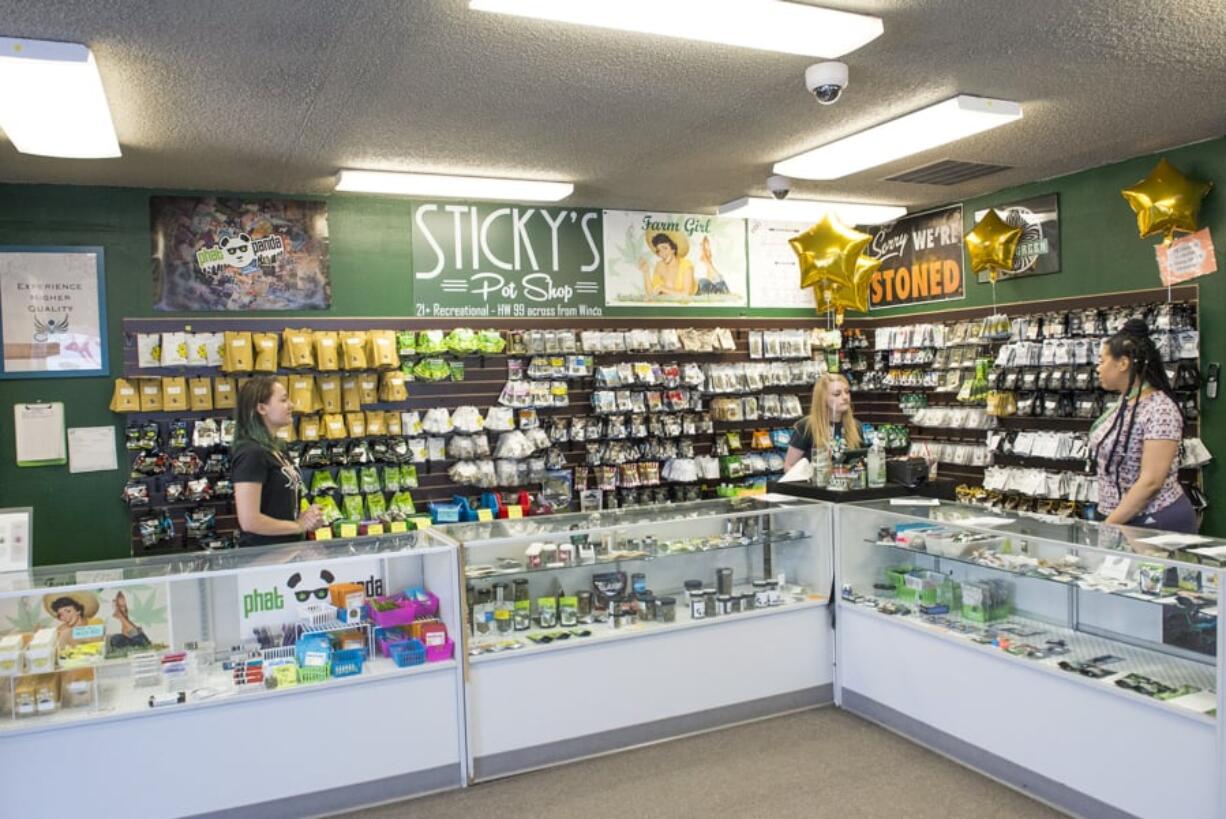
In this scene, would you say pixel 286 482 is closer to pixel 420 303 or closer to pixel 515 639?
pixel 515 639

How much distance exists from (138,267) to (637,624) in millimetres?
4268

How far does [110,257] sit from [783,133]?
4468 mm

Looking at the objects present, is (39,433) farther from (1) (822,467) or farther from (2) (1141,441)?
(2) (1141,441)

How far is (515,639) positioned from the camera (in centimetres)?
404

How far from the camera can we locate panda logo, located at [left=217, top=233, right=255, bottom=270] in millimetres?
6242

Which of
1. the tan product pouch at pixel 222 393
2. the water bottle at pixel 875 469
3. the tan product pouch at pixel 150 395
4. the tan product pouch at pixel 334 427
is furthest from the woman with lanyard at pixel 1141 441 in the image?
the tan product pouch at pixel 150 395

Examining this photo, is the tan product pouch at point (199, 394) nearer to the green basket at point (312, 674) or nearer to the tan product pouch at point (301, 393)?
the tan product pouch at point (301, 393)

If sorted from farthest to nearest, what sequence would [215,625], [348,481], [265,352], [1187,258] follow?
[348,481], [265,352], [1187,258], [215,625]

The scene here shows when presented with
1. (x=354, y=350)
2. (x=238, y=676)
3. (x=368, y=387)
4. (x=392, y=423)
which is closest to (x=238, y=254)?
(x=354, y=350)

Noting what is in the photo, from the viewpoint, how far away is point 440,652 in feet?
12.4

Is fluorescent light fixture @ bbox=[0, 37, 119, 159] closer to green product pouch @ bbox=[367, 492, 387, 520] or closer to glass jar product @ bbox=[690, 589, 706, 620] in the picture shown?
green product pouch @ bbox=[367, 492, 387, 520]

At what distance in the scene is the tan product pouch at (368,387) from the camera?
641cm

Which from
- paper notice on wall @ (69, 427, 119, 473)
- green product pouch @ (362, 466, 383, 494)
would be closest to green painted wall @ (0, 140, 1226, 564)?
paper notice on wall @ (69, 427, 119, 473)

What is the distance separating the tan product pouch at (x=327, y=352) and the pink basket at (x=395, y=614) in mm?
2709
